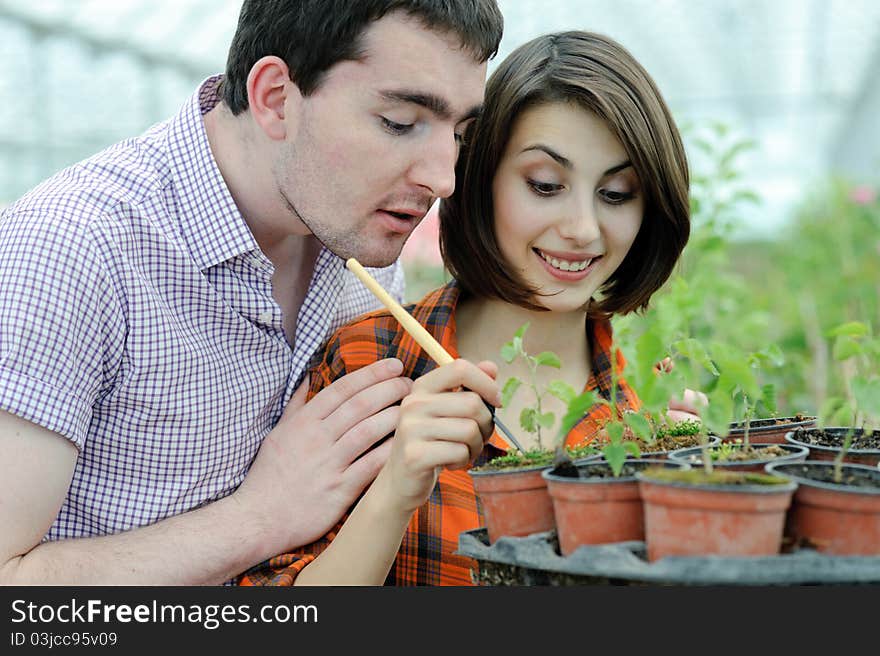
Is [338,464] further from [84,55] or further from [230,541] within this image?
[84,55]

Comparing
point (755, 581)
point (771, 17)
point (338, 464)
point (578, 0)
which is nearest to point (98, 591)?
point (338, 464)

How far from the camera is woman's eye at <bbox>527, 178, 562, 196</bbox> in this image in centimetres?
161

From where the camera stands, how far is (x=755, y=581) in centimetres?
90

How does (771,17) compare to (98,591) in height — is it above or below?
above

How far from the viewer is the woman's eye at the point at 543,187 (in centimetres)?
161

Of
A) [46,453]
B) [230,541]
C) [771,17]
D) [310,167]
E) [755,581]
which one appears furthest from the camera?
[771,17]

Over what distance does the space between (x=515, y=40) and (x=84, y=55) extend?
4556mm

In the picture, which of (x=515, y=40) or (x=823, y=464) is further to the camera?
(x=515, y=40)

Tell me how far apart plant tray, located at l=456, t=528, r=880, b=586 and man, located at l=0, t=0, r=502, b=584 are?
55cm

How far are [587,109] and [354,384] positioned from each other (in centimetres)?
59

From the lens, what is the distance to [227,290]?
1.62 metres

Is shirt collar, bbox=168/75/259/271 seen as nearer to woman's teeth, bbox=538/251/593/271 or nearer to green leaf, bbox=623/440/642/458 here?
woman's teeth, bbox=538/251/593/271

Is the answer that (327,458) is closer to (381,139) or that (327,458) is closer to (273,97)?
(381,139)

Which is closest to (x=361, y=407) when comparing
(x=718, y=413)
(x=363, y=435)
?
(x=363, y=435)
